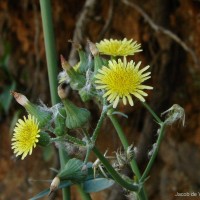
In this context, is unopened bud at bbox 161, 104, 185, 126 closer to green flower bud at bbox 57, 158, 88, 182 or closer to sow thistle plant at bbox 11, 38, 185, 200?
sow thistle plant at bbox 11, 38, 185, 200

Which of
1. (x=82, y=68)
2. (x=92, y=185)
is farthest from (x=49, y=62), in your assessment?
(x=92, y=185)

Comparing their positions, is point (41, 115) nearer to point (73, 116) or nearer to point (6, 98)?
point (73, 116)

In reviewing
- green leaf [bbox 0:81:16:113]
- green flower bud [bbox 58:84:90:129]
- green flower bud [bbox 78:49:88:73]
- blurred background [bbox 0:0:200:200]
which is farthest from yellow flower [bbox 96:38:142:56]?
green leaf [bbox 0:81:16:113]

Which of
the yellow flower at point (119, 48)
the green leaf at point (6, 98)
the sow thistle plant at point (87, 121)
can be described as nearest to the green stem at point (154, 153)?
the sow thistle plant at point (87, 121)

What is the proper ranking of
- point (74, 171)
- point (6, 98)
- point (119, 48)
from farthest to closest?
1. point (6, 98)
2. point (119, 48)
3. point (74, 171)

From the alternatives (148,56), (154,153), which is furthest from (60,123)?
(148,56)
